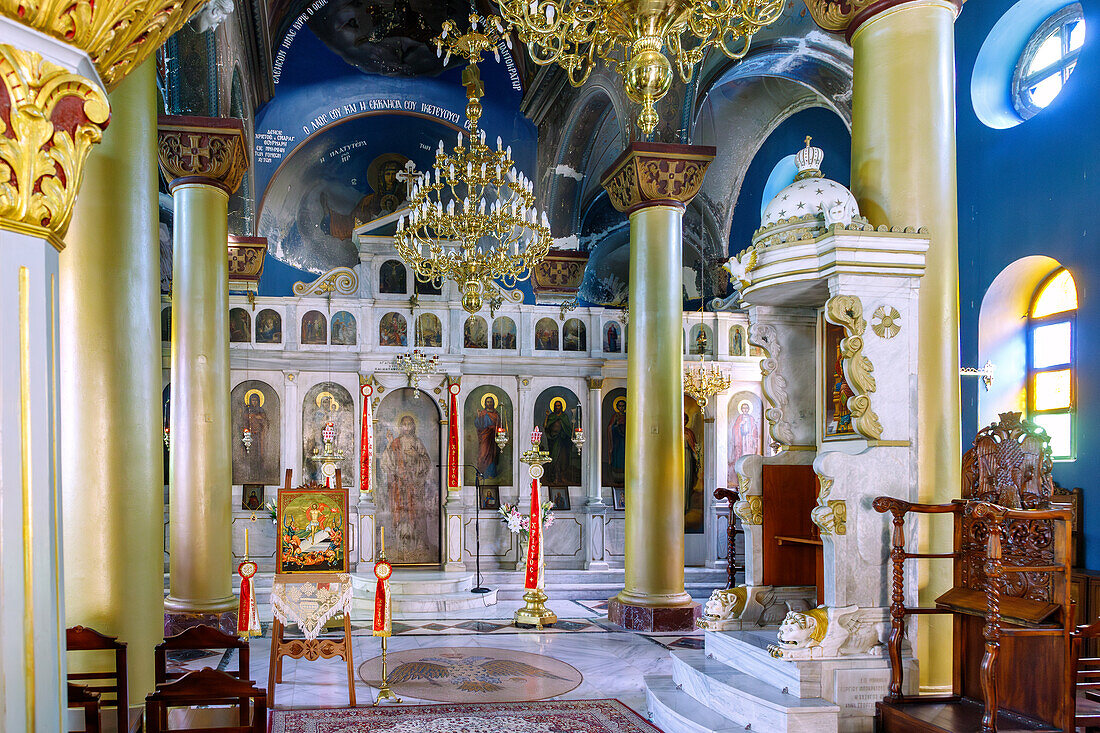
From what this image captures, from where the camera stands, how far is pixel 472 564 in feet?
42.4

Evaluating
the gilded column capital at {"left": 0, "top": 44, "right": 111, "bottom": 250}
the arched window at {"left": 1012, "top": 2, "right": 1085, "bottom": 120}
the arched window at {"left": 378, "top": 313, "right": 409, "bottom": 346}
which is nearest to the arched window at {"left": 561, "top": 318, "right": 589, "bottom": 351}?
the arched window at {"left": 378, "top": 313, "right": 409, "bottom": 346}

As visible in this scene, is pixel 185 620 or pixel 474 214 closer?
pixel 185 620

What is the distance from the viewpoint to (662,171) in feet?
30.9

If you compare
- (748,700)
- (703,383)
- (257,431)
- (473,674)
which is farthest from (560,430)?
(748,700)

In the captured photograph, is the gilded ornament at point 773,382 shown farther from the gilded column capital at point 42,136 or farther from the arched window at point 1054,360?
the gilded column capital at point 42,136

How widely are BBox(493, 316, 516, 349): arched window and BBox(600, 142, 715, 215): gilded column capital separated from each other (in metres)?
4.16

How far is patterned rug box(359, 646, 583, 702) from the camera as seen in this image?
6859 mm

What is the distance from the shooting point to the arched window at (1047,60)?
7.83m

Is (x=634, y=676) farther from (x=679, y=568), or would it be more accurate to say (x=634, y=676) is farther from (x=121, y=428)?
(x=121, y=428)

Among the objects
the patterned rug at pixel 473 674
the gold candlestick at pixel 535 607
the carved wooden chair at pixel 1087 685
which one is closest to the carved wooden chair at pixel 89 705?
the patterned rug at pixel 473 674

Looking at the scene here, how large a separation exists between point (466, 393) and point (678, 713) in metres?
8.29

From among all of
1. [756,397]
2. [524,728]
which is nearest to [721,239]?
[756,397]

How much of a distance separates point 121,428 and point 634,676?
4687 mm

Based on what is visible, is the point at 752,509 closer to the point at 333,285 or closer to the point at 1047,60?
the point at 1047,60
